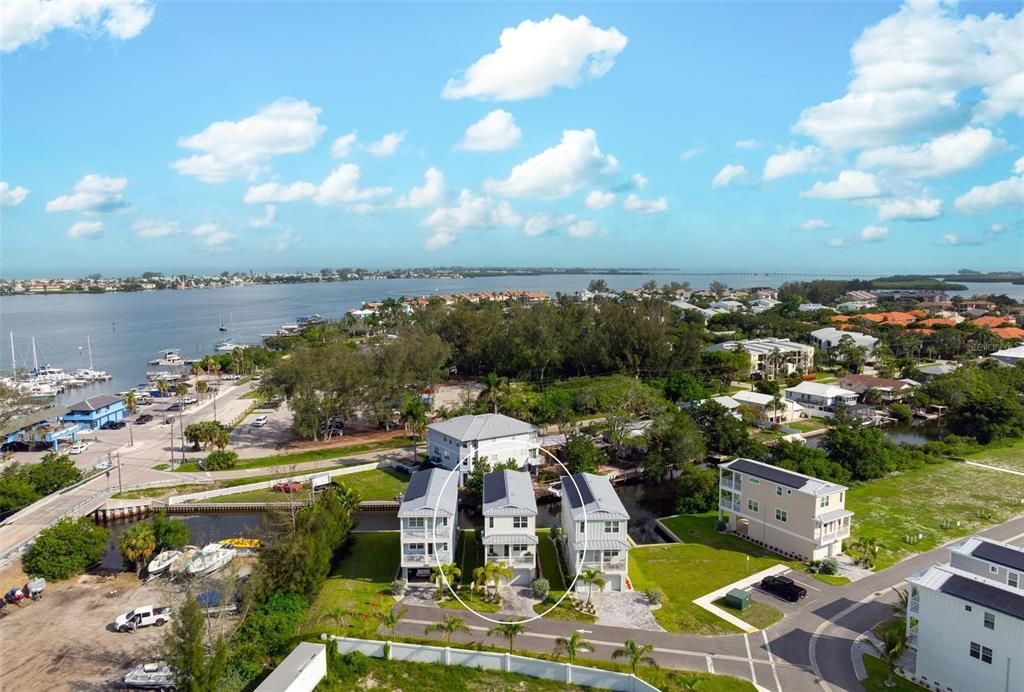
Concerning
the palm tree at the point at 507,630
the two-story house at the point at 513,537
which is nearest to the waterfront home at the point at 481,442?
the two-story house at the point at 513,537

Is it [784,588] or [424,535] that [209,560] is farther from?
[784,588]

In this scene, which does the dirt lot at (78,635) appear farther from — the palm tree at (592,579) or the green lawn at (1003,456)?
the green lawn at (1003,456)

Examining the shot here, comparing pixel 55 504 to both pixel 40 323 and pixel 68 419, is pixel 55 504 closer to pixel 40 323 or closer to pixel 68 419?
pixel 68 419

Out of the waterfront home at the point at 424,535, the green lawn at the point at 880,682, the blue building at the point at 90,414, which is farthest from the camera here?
the blue building at the point at 90,414

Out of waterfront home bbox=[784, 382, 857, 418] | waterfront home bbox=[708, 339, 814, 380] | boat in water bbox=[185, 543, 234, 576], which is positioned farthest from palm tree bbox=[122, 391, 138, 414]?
waterfront home bbox=[784, 382, 857, 418]

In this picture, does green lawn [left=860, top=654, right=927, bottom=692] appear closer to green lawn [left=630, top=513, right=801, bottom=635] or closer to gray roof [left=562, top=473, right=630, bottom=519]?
green lawn [left=630, top=513, right=801, bottom=635]
